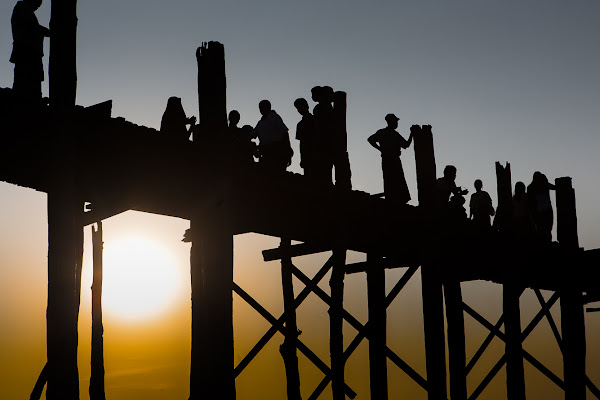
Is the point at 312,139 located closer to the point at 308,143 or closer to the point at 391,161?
the point at 308,143

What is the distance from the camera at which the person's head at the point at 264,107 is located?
1091cm

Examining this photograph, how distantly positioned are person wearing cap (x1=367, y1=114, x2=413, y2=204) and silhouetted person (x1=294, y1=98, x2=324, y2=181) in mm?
1190

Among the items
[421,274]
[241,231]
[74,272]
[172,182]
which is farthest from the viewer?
[421,274]

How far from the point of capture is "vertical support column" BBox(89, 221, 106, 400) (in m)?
12.3

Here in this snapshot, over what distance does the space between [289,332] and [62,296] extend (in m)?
5.08

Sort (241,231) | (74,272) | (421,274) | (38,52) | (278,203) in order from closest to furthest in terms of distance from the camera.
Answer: (74,272)
(38,52)
(278,203)
(241,231)
(421,274)

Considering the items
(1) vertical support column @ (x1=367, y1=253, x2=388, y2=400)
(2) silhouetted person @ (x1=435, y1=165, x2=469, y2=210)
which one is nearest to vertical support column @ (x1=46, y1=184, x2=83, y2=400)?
(1) vertical support column @ (x1=367, y1=253, x2=388, y2=400)

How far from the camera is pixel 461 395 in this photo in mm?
12414

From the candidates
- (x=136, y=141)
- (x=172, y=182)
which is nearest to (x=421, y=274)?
(x=172, y=182)

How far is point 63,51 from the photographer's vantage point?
8.03 metres

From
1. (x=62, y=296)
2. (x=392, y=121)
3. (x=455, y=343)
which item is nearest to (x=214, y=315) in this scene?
(x=62, y=296)

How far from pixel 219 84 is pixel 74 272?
8.36 feet

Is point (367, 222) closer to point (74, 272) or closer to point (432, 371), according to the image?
point (432, 371)

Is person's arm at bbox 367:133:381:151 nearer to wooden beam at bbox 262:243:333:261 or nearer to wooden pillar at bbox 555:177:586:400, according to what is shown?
wooden beam at bbox 262:243:333:261
